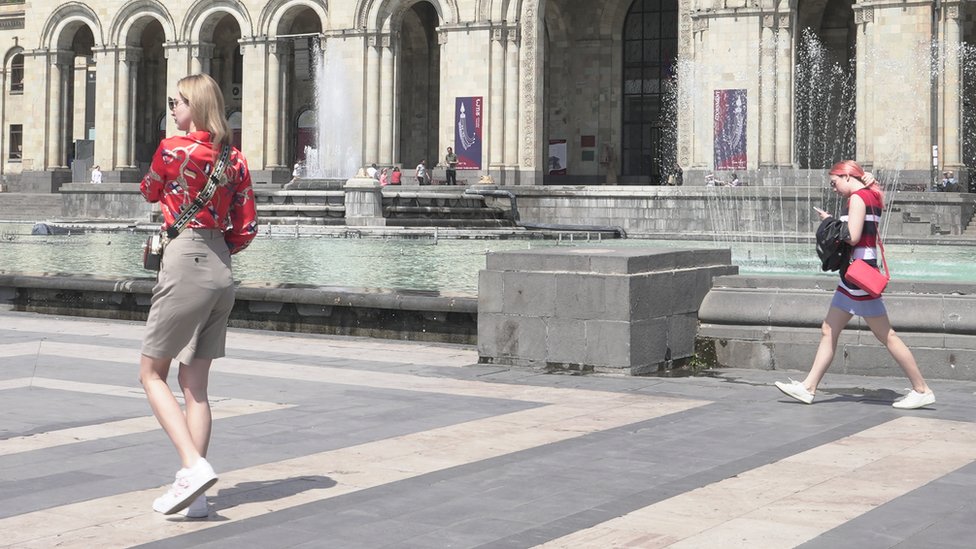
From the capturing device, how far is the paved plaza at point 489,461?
514 centimetres

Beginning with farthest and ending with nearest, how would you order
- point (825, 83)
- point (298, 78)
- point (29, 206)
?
1. point (298, 78)
2. point (29, 206)
3. point (825, 83)

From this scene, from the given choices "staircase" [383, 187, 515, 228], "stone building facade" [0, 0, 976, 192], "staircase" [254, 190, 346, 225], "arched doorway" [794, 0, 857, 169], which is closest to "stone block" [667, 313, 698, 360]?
"staircase" [383, 187, 515, 228]

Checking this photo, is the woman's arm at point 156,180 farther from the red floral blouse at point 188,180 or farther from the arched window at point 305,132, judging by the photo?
the arched window at point 305,132

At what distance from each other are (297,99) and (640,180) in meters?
14.6

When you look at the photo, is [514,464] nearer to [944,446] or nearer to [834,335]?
[944,446]

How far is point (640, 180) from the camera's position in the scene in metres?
47.6

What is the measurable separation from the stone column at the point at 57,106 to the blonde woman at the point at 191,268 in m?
51.1

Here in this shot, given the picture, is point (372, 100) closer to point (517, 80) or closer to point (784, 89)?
point (517, 80)

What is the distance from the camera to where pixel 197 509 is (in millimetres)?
5324

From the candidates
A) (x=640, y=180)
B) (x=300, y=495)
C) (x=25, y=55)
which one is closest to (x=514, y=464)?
(x=300, y=495)

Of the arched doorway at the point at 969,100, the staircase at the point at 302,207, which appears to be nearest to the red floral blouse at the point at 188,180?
the staircase at the point at 302,207

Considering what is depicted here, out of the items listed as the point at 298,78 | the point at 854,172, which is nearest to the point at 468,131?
the point at 298,78

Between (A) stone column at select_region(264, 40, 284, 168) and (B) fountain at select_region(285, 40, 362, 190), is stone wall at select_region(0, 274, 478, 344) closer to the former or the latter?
(B) fountain at select_region(285, 40, 362, 190)

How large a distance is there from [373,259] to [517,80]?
22.2m
